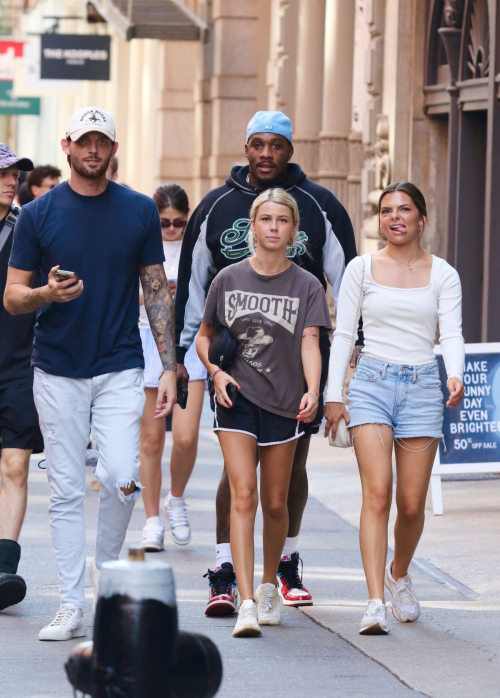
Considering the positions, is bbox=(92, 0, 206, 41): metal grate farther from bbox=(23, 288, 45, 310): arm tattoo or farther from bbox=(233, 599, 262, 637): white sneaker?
bbox=(233, 599, 262, 637): white sneaker

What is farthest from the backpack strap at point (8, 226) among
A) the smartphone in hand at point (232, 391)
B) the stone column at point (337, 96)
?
the stone column at point (337, 96)

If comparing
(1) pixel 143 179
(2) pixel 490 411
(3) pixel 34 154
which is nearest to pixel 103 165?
(2) pixel 490 411

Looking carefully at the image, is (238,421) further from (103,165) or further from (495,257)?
(495,257)

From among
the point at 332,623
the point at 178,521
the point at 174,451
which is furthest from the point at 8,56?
the point at 332,623

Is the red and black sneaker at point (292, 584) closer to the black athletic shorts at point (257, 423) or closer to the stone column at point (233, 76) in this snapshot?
the black athletic shorts at point (257, 423)

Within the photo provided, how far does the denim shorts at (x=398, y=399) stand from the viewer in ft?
20.3

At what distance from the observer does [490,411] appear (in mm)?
Result: 9805

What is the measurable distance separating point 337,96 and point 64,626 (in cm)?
1184

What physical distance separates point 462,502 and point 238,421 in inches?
156

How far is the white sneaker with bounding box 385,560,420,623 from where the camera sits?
6.37 metres

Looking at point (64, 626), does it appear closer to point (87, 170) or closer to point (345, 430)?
point (345, 430)

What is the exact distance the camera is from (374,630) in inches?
239

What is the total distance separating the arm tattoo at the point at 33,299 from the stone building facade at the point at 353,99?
5981 mm

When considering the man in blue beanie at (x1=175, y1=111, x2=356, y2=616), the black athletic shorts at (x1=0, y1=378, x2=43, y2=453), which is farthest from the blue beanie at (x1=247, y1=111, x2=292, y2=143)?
the black athletic shorts at (x1=0, y1=378, x2=43, y2=453)
